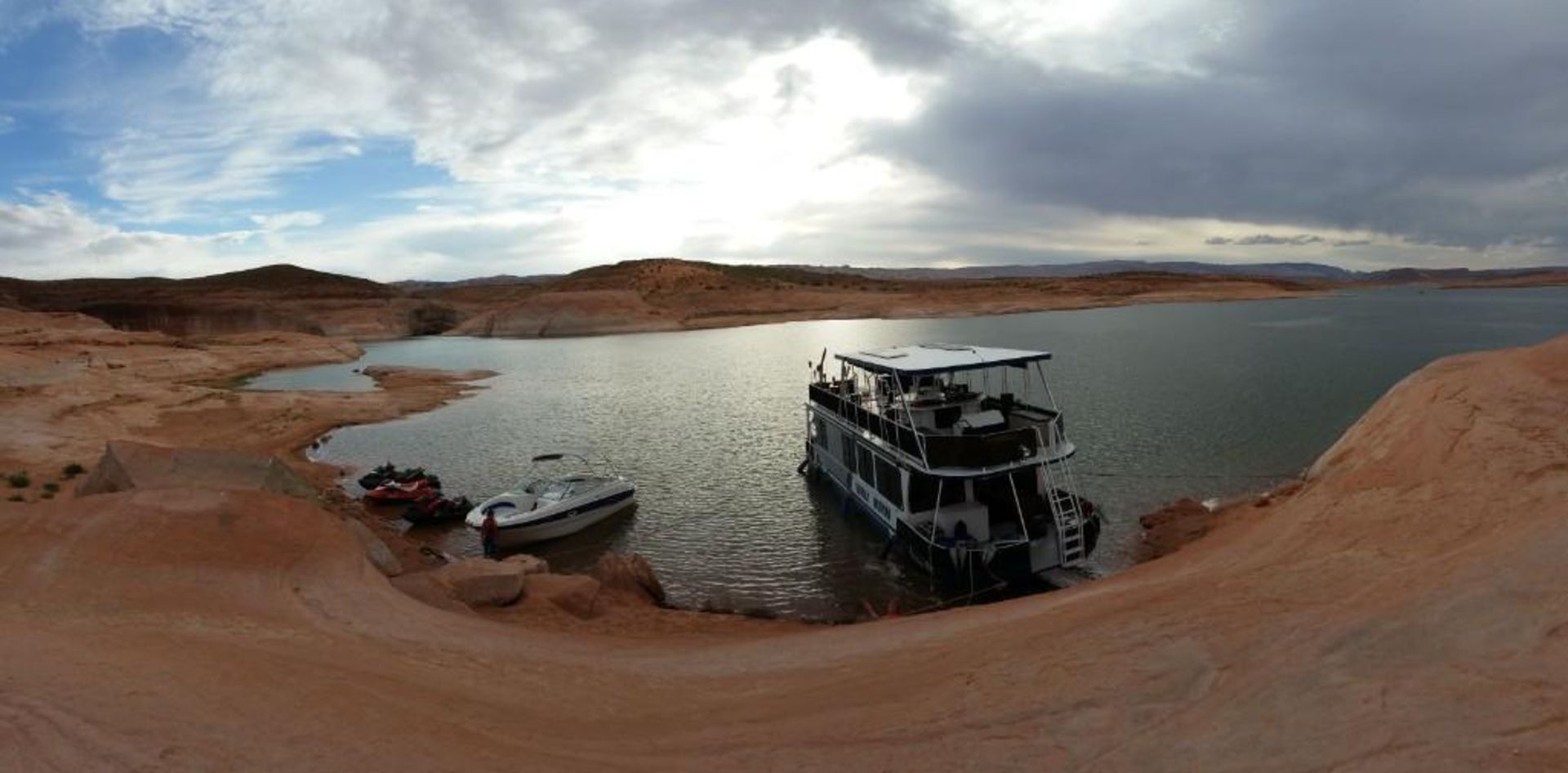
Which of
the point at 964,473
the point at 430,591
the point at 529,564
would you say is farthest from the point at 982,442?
the point at 430,591

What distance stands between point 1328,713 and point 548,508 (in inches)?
834

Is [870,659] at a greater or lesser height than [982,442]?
lesser

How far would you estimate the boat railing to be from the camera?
1970cm

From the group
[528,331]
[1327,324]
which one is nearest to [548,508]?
[1327,324]

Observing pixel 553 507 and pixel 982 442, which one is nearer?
pixel 982 442

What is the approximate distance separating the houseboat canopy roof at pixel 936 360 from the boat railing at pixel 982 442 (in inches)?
55.3

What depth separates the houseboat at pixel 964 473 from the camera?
19672 millimetres

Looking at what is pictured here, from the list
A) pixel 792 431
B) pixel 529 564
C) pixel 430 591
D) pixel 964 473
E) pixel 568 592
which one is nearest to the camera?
pixel 430 591

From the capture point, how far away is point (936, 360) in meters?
23.2

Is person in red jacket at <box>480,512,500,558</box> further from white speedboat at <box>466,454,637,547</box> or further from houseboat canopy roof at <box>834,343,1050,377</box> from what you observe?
houseboat canopy roof at <box>834,343,1050,377</box>

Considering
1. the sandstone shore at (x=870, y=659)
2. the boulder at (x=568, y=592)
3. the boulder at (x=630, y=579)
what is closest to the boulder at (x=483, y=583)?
the boulder at (x=568, y=592)

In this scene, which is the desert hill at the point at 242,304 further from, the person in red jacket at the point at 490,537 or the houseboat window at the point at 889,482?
the houseboat window at the point at 889,482

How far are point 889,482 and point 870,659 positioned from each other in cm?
1107

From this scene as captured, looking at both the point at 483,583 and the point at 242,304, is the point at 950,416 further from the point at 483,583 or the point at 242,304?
the point at 242,304
